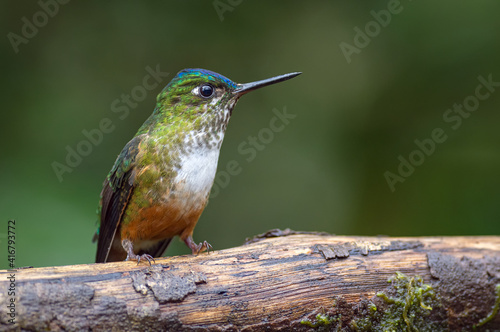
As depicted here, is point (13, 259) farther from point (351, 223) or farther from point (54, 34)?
point (351, 223)

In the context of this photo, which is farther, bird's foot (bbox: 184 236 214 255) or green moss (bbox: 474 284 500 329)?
bird's foot (bbox: 184 236 214 255)

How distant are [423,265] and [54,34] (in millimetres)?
5003

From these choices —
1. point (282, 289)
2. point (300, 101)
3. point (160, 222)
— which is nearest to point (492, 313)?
point (282, 289)

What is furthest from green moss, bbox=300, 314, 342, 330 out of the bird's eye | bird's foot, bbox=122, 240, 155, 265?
the bird's eye

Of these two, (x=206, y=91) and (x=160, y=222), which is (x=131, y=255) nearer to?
(x=160, y=222)

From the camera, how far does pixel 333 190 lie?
6.51 metres

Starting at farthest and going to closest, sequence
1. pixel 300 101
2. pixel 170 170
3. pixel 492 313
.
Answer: pixel 300 101 < pixel 170 170 < pixel 492 313

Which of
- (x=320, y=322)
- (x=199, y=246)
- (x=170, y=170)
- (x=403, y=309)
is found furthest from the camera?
(x=199, y=246)

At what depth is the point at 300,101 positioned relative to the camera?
23.4 ft

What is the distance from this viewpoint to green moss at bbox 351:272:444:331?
341cm

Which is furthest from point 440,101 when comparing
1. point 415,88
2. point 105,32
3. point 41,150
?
point 41,150

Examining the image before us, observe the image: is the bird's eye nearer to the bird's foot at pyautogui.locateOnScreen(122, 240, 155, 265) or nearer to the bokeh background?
the bird's foot at pyautogui.locateOnScreen(122, 240, 155, 265)

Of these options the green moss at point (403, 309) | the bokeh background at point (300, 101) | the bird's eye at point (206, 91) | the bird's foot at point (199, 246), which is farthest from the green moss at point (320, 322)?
the bokeh background at point (300, 101)

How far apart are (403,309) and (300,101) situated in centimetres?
415
